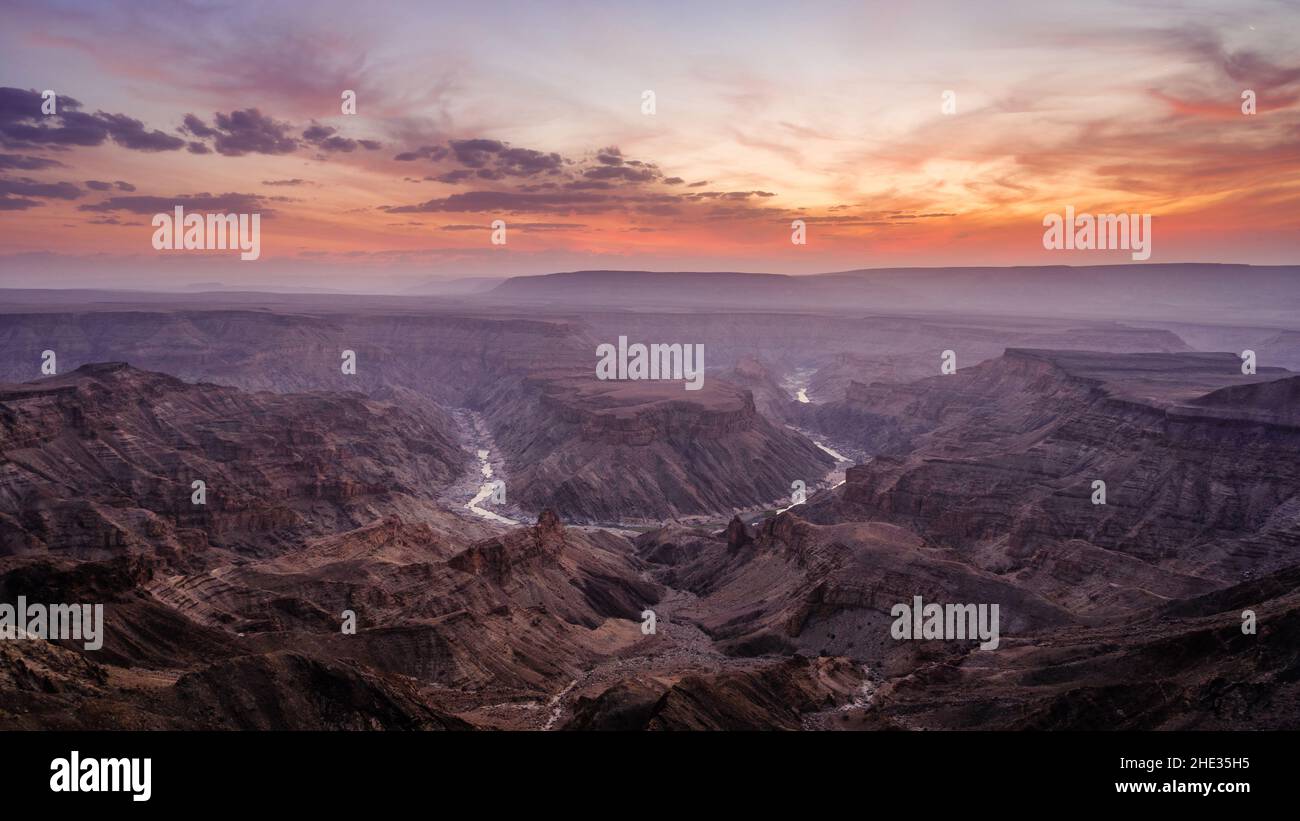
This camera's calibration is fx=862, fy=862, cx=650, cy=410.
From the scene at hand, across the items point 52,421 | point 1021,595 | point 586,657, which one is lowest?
point 586,657

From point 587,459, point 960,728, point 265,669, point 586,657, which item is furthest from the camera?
point 587,459

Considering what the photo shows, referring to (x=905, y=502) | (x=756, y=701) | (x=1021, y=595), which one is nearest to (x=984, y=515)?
(x=905, y=502)

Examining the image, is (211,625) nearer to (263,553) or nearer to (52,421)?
(263,553)

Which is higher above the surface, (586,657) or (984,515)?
(984,515)

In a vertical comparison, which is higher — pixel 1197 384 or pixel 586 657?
pixel 1197 384

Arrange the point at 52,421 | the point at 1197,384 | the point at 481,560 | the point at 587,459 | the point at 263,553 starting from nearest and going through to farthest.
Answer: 1. the point at 481,560
2. the point at 263,553
3. the point at 52,421
4. the point at 1197,384
5. the point at 587,459

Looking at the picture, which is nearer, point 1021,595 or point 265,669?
point 265,669

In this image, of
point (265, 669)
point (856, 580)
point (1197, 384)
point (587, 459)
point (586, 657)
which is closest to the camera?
point (265, 669)

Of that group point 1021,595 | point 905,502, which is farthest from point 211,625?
point 905,502

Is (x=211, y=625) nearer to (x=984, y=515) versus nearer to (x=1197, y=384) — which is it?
(x=984, y=515)
